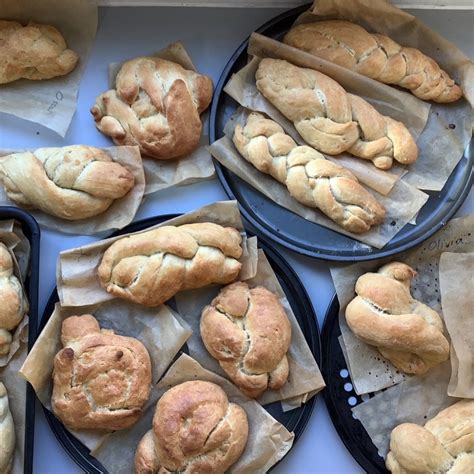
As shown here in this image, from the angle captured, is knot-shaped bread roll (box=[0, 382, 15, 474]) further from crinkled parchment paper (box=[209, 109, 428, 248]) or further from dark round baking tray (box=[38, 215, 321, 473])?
crinkled parchment paper (box=[209, 109, 428, 248])

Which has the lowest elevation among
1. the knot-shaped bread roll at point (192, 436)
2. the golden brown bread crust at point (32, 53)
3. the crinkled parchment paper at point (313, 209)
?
the knot-shaped bread roll at point (192, 436)

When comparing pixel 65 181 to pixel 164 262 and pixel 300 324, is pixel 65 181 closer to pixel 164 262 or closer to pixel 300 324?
pixel 164 262

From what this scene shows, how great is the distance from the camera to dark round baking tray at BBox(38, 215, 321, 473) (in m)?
1.40

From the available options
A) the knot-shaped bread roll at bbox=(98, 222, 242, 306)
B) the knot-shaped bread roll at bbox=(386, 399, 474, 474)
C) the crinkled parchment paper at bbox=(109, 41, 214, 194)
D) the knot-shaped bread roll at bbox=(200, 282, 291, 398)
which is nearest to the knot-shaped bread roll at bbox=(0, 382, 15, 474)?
the knot-shaped bread roll at bbox=(98, 222, 242, 306)

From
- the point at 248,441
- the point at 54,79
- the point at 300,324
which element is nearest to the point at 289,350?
the point at 300,324

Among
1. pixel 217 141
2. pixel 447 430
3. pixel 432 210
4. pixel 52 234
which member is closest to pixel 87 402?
pixel 52 234

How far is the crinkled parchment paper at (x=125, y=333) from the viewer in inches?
54.9

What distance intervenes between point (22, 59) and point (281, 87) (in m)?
0.53

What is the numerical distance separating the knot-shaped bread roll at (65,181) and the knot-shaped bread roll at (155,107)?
82 mm

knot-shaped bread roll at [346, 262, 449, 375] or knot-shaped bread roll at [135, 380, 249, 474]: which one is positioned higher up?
knot-shaped bread roll at [346, 262, 449, 375]

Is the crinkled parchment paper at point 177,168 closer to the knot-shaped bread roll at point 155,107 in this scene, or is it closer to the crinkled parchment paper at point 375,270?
the knot-shaped bread roll at point 155,107

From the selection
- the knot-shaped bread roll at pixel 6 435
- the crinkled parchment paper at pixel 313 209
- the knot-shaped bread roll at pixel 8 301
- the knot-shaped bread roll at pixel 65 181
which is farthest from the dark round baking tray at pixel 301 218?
the knot-shaped bread roll at pixel 6 435

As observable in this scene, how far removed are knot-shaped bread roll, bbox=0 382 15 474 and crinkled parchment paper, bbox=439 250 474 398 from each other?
859 mm

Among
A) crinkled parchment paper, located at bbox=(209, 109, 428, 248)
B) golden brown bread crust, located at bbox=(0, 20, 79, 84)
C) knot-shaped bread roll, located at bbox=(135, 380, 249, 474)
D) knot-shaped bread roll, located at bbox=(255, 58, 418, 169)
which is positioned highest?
knot-shaped bread roll, located at bbox=(255, 58, 418, 169)
